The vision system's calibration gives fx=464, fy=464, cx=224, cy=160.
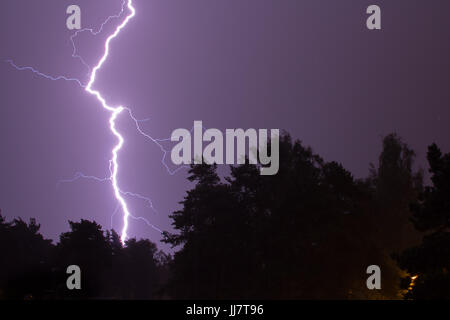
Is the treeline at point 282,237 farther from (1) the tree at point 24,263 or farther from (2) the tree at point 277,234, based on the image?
(1) the tree at point 24,263

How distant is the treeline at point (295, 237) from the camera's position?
52.7 ft

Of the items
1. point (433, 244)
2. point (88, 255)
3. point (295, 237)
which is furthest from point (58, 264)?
point (433, 244)

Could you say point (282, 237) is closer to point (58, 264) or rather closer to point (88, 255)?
point (88, 255)

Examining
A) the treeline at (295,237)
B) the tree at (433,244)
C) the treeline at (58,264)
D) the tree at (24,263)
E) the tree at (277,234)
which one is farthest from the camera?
the tree at (24,263)

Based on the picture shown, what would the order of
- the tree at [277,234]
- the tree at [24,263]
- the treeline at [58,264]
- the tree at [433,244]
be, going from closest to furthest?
the tree at [433,244] → the tree at [277,234] → the treeline at [58,264] → the tree at [24,263]

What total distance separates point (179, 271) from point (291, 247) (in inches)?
360

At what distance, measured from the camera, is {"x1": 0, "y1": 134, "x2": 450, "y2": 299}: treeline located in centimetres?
1608

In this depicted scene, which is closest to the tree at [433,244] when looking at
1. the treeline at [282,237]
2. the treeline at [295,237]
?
the treeline at [295,237]

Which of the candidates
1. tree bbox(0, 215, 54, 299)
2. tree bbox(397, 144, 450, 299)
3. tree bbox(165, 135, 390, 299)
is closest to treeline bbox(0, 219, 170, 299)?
tree bbox(0, 215, 54, 299)

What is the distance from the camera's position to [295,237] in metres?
24.5

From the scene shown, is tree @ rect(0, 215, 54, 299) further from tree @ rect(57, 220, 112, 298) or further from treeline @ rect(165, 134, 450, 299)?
treeline @ rect(165, 134, 450, 299)

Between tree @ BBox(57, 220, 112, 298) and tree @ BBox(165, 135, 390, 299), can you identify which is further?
tree @ BBox(57, 220, 112, 298)
